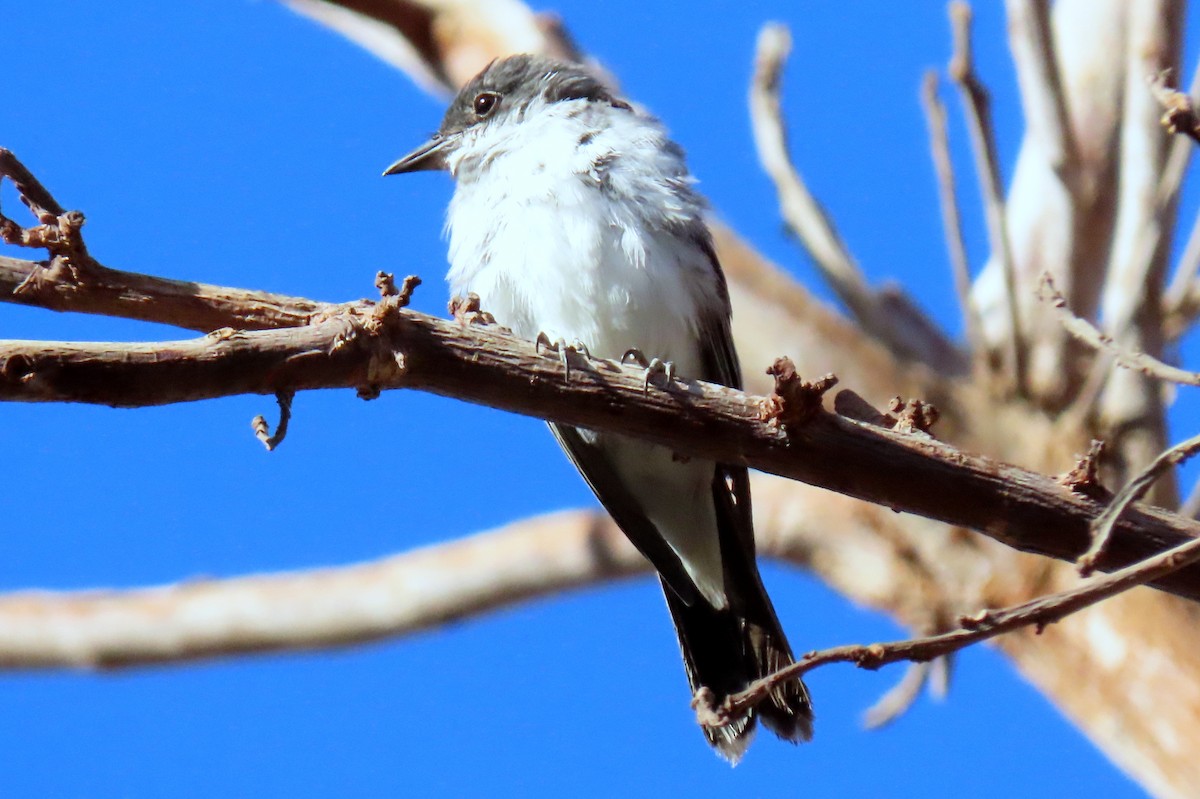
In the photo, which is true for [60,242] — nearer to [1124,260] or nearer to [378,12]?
[1124,260]

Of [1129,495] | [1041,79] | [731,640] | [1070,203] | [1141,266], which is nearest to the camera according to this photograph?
[1129,495]

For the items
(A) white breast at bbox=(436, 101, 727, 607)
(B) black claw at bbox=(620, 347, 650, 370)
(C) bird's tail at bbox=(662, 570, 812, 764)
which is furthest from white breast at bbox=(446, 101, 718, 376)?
(C) bird's tail at bbox=(662, 570, 812, 764)

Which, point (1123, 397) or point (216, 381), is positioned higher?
point (1123, 397)

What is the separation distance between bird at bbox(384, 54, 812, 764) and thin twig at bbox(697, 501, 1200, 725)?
5.66ft

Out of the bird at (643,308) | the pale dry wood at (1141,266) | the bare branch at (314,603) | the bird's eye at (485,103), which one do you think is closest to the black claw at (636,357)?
the bird at (643,308)

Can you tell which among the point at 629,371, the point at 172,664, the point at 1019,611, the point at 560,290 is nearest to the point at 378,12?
the point at 172,664

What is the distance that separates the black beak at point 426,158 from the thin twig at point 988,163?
6.74 ft

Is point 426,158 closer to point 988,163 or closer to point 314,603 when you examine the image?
point 988,163

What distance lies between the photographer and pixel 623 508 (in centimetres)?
463

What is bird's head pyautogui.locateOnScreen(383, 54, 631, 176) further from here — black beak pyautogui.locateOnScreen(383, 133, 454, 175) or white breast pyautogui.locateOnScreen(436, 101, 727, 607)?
white breast pyautogui.locateOnScreen(436, 101, 727, 607)

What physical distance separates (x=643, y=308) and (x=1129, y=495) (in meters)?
2.12

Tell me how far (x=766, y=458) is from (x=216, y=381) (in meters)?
1.14

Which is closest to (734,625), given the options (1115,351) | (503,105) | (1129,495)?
(1115,351)

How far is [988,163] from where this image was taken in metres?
5.18
